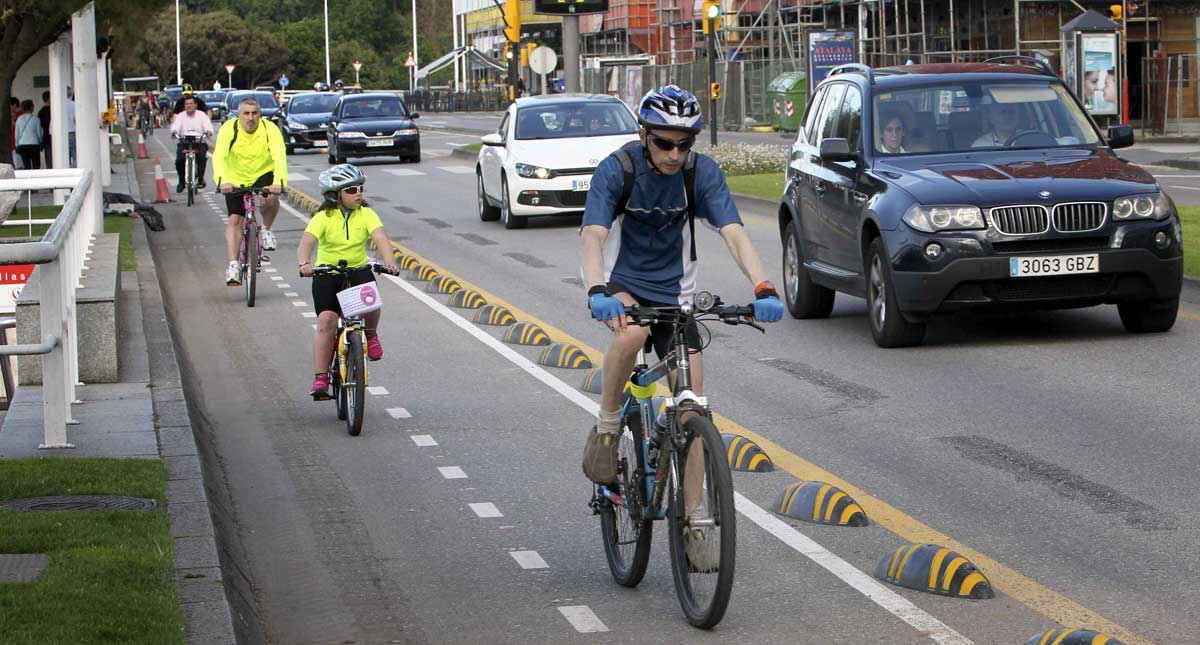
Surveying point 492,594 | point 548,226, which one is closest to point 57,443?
point 492,594

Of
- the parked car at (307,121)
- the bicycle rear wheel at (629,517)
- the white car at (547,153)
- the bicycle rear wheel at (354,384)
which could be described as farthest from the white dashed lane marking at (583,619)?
the parked car at (307,121)

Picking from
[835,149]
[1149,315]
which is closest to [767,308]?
[835,149]

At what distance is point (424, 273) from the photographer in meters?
18.8

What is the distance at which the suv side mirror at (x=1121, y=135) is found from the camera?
41.6 feet

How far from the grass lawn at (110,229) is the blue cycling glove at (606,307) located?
1248 cm

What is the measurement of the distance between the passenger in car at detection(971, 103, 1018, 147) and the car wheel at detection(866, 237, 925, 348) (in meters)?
1.19

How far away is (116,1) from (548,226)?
6.32 m

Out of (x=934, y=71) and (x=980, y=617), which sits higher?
(x=934, y=71)

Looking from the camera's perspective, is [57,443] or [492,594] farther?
[57,443]

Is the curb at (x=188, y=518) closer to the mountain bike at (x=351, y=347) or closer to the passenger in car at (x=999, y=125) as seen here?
the mountain bike at (x=351, y=347)

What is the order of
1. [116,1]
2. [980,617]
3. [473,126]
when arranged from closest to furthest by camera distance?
[980,617]
[116,1]
[473,126]

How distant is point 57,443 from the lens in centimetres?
900

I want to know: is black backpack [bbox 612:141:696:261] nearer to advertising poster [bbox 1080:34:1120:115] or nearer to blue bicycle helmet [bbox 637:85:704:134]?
blue bicycle helmet [bbox 637:85:704:134]

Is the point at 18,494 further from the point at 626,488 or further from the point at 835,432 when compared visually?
the point at 835,432
